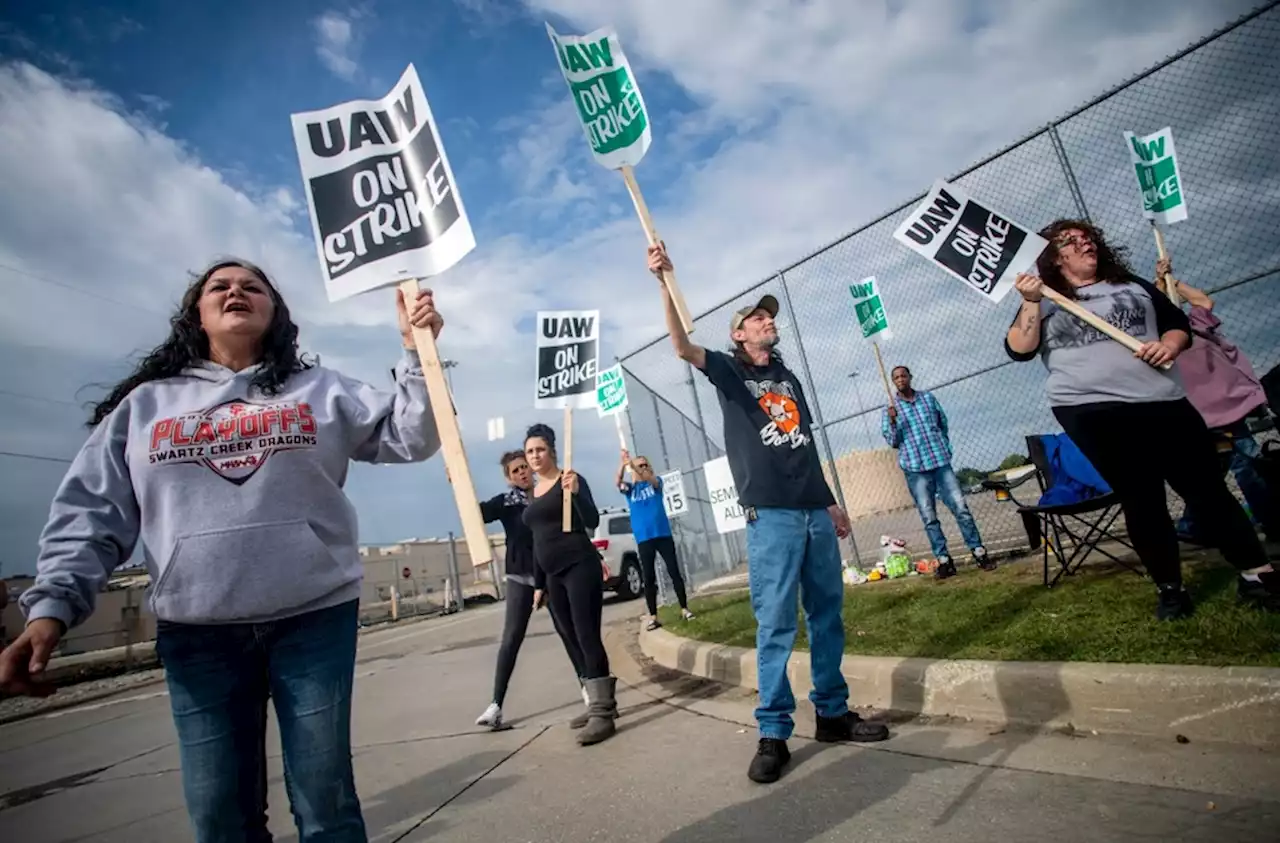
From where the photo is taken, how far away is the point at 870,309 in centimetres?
671

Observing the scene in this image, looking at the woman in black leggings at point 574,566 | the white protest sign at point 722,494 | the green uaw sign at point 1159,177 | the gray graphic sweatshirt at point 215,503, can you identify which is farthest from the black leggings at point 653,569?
the gray graphic sweatshirt at point 215,503

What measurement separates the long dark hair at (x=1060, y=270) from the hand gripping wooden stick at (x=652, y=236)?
208cm

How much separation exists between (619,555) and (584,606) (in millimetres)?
8876

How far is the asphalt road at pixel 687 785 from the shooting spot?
2035mm

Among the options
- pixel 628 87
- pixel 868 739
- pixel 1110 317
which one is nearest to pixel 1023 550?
pixel 1110 317

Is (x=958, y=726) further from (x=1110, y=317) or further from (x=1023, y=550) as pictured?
(x=1023, y=550)

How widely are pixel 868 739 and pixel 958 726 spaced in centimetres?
41

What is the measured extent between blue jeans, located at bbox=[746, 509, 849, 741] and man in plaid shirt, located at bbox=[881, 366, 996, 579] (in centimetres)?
370

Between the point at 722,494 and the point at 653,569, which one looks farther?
the point at 722,494

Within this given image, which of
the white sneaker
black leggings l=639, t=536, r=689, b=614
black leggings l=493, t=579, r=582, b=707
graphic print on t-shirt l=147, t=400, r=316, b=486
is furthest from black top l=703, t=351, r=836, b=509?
black leggings l=639, t=536, r=689, b=614

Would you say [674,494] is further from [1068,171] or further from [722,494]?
[1068,171]

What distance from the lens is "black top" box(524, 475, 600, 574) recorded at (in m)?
4.27

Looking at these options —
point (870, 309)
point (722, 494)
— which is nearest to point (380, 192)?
point (870, 309)

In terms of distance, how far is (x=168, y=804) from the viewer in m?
3.82
